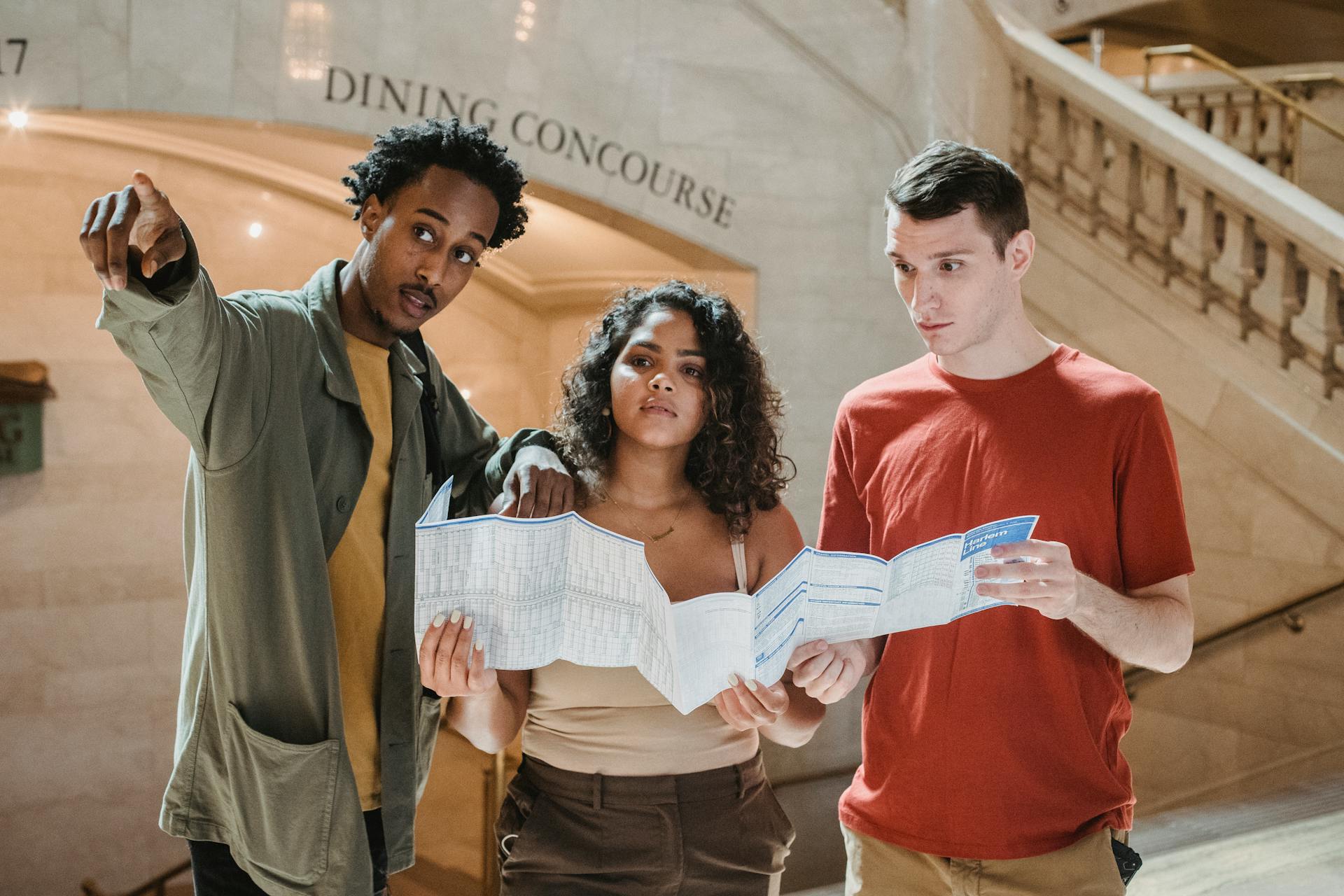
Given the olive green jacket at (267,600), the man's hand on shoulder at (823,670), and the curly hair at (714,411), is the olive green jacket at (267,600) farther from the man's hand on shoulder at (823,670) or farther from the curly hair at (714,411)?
the man's hand on shoulder at (823,670)

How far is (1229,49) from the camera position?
12.2 meters

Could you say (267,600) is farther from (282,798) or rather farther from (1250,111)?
(1250,111)

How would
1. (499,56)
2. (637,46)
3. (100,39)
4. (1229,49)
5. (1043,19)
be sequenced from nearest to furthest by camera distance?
(100,39), (499,56), (637,46), (1043,19), (1229,49)

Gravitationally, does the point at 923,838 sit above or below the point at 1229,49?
below

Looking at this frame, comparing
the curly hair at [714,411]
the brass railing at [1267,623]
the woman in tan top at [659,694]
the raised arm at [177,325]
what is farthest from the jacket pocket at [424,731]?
the brass railing at [1267,623]

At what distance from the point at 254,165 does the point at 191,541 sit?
4.63 m

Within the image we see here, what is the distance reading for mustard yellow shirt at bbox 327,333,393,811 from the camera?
2043 millimetres

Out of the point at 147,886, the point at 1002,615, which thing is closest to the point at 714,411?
the point at 1002,615

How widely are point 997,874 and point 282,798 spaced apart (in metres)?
1.24

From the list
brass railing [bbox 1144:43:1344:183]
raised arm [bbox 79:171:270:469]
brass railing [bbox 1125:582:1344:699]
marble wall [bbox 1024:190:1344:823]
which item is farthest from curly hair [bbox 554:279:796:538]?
brass railing [bbox 1144:43:1344:183]

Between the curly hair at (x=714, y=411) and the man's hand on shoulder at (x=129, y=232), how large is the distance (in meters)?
0.93

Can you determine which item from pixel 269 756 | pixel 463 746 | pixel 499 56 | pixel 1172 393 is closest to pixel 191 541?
pixel 269 756

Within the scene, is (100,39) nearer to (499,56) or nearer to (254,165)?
(499,56)

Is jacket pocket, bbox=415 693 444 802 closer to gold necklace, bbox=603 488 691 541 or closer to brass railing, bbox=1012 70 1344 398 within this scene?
gold necklace, bbox=603 488 691 541
